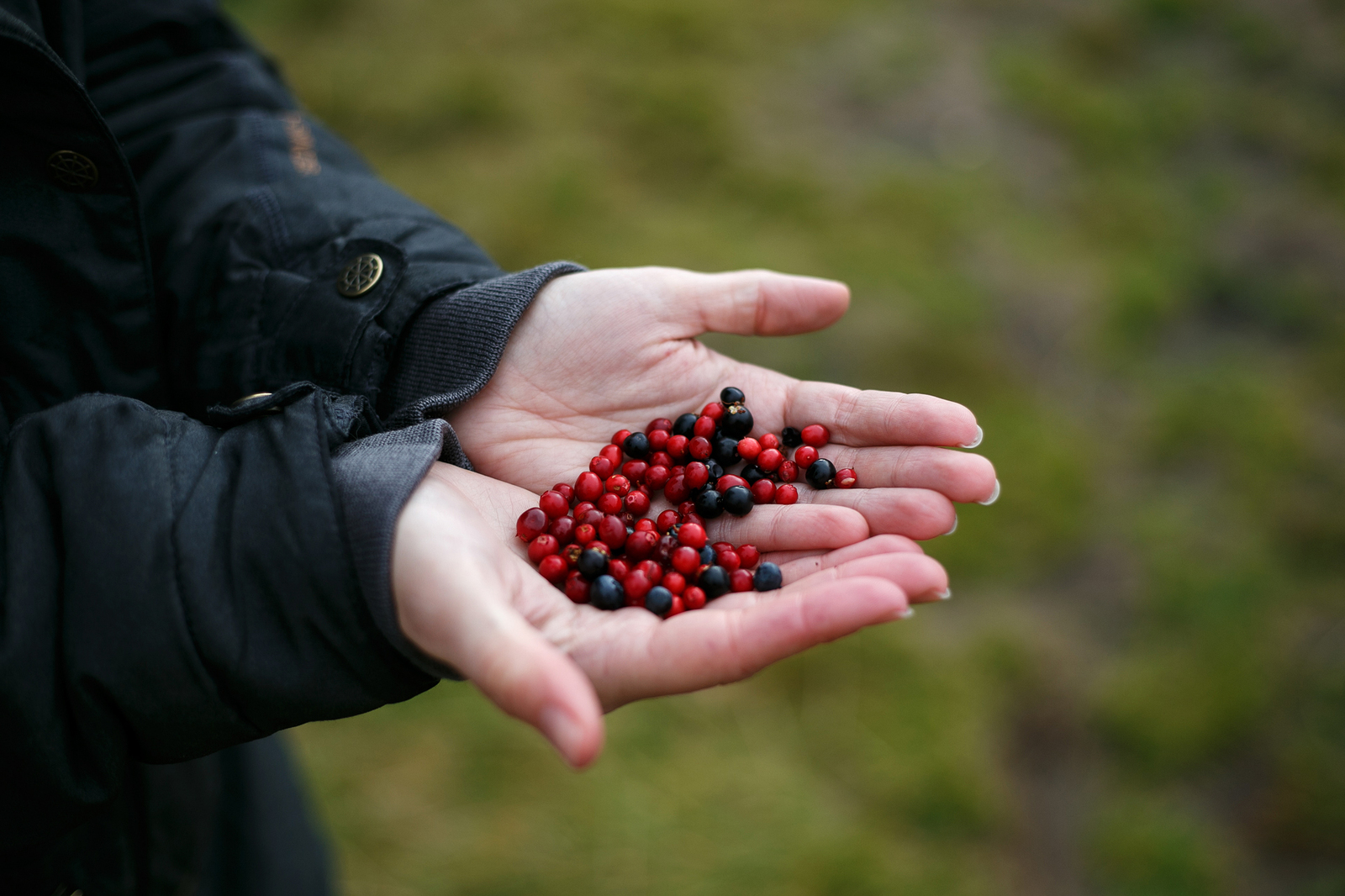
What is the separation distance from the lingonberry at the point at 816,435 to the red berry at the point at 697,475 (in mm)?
338

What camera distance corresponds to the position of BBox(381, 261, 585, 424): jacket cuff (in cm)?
267

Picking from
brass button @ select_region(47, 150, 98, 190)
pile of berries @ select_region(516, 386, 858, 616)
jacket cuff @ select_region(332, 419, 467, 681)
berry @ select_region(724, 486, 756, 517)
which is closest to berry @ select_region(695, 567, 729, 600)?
pile of berries @ select_region(516, 386, 858, 616)

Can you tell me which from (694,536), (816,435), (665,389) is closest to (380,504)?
(694,536)

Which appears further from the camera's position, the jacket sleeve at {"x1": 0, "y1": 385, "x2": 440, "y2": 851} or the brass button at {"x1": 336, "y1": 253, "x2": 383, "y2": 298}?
the brass button at {"x1": 336, "y1": 253, "x2": 383, "y2": 298}

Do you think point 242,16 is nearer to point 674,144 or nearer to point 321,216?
point 674,144

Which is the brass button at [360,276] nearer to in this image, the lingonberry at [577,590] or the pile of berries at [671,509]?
the pile of berries at [671,509]

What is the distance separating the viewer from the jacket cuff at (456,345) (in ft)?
8.76

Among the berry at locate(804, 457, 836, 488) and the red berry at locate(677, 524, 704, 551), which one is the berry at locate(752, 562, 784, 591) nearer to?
the red berry at locate(677, 524, 704, 551)

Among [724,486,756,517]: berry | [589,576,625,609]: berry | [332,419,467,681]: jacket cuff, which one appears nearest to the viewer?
[332,419,467,681]: jacket cuff

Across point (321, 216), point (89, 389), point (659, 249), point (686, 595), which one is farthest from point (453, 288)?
point (659, 249)

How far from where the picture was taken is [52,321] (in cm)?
221

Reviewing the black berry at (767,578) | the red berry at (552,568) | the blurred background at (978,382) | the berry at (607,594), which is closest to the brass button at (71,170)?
the red berry at (552,568)

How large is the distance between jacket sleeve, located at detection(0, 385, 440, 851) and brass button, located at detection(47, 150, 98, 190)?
558 millimetres

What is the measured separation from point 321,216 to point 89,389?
32.8 inches
